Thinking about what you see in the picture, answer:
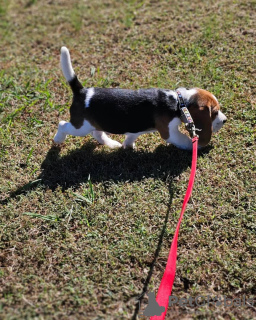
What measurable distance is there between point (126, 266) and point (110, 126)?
4.95 ft

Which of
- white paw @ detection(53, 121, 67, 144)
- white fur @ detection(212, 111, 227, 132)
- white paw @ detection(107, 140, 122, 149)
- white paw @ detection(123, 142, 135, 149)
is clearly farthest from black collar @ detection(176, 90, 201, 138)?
white paw @ detection(53, 121, 67, 144)

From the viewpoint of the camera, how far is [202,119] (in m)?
3.77

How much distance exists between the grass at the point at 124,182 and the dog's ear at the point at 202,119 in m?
0.37

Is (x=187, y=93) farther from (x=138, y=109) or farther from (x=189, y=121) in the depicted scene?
(x=138, y=109)

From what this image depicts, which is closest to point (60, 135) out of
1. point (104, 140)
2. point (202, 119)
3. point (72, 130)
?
point (72, 130)

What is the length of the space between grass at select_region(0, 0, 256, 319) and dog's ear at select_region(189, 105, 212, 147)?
1.22 feet

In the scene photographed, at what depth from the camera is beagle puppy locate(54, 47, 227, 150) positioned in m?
3.77

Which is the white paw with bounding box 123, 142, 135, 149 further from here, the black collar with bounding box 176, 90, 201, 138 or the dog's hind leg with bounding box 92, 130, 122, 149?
the black collar with bounding box 176, 90, 201, 138

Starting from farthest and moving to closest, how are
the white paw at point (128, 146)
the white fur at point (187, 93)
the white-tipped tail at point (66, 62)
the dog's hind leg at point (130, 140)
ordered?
1. the white paw at point (128, 146)
2. the dog's hind leg at point (130, 140)
3. the white fur at point (187, 93)
4. the white-tipped tail at point (66, 62)

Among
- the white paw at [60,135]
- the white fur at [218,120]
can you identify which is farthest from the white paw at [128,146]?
the white fur at [218,120]

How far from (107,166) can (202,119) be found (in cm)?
121

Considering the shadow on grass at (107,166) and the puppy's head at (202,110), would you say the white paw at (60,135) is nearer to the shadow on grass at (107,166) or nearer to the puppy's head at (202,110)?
the shadow on grass at (107,166)

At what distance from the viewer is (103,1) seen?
6.87 m

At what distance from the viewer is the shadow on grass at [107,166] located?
13.0ft
